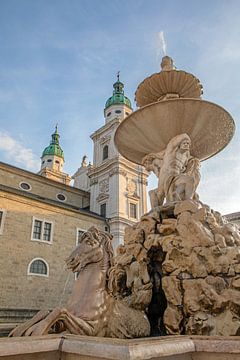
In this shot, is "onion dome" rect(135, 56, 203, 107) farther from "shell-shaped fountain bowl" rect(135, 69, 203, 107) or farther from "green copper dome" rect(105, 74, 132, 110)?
"green copper dome" rect(105, 74, 132, 110)

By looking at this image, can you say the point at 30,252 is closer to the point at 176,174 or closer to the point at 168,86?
the point at 168,86

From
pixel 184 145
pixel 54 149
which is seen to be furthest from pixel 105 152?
pixel 184 145

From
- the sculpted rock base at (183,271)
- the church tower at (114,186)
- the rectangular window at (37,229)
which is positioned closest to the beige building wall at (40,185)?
the church tower at (114,186)

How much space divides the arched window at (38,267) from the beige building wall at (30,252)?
0.22m

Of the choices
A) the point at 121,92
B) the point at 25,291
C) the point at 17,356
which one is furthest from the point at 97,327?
the point at 121,92

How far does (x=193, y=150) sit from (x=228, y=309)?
4120 millimetres

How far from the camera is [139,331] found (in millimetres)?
3309

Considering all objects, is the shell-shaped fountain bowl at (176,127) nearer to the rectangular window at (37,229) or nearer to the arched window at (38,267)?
the arched window at (38,267)

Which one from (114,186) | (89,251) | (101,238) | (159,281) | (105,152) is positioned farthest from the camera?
(105,152)

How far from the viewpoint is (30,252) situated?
20188 mm

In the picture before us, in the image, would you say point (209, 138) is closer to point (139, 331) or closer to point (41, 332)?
point (139, 331)

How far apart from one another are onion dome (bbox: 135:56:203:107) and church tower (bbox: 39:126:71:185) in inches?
→ 1732

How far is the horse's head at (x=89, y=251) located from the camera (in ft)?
12.3

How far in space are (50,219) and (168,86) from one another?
17.5 meters
